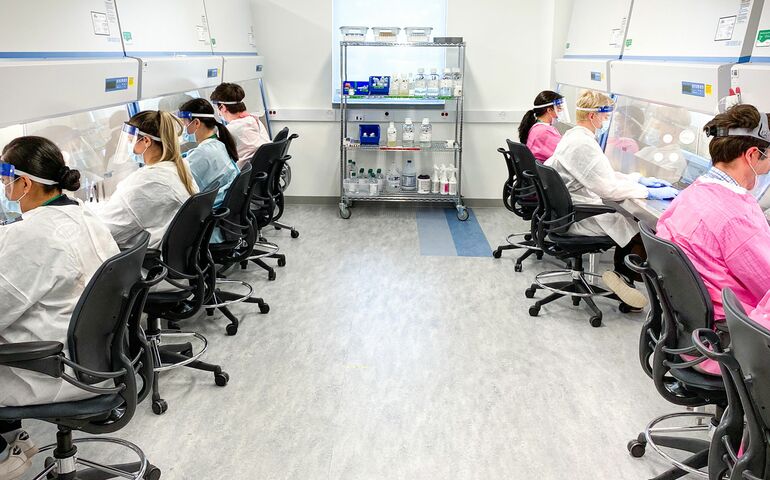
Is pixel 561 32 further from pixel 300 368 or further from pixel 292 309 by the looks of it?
pixel 300 368

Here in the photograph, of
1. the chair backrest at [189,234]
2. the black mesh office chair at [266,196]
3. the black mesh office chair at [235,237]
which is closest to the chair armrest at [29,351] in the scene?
the chair backrest at [189,234]

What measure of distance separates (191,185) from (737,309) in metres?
2.26

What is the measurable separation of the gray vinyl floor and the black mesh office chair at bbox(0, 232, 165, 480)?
18.0 inches

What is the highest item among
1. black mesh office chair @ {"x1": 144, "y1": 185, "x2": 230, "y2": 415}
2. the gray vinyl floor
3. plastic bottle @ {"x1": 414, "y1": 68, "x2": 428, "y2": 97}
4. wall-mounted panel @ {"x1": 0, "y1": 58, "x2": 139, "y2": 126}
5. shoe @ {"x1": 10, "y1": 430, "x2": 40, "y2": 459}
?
wall-mounted panel @ {"x1": 0, "y1": 58, "x2": 139, "y2": 126}

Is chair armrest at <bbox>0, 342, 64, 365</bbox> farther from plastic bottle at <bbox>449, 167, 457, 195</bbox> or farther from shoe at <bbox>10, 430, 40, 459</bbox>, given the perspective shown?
plastic bottle at <bbox>449, 167, 457, 195</bbox>

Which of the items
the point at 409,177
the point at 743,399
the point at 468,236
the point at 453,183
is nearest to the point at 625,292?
the point at 468,236

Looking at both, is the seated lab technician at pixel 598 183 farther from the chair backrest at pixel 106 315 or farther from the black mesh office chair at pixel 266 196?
the chair backrest at pixel 106 315

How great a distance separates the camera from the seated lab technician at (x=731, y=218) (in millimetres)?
1980

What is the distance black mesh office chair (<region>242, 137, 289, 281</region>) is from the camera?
366 centimetres

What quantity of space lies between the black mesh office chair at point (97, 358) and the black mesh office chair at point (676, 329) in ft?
5.06

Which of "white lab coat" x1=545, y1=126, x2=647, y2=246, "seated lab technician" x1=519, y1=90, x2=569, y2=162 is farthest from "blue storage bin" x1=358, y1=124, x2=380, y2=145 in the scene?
"white lab coat" x1=545, y1=126, x2=647, y2=246

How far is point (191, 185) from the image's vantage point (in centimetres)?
290

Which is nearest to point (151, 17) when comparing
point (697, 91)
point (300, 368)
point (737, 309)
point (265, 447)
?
point (300, 368)

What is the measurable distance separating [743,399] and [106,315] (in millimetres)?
A: 1649
